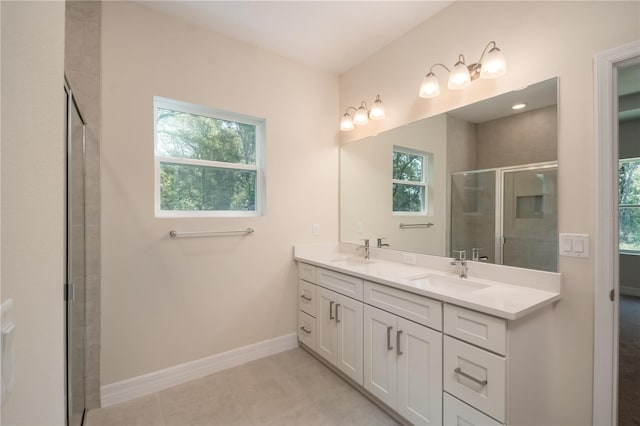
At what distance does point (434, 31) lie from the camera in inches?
84.5

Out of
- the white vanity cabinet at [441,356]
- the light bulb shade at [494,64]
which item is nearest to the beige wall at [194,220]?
the white vanity cabinet at [441,356]

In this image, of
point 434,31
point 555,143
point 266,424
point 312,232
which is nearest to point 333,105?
point 434,31

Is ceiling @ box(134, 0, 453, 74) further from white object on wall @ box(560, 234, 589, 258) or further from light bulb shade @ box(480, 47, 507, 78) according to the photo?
white object on wall @ box(560, 234, 589, 258)

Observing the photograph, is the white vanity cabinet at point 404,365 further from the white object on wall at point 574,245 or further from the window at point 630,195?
the window at point 630,195

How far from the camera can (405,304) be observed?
1688mm

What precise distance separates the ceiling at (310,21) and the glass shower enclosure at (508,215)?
1268 mm

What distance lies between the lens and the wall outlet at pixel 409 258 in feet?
7.47

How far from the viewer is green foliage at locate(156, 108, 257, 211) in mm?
2244

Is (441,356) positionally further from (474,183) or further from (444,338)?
(474,183)

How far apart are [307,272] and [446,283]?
1171 millimetres

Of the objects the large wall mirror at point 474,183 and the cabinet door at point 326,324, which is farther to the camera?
the cabinet door at point 326,324

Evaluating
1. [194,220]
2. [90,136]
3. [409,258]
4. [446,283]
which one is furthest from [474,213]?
[90,136]

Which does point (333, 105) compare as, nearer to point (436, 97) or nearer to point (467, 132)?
point (436, 97)

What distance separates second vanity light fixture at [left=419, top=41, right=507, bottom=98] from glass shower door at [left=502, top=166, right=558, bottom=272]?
61cm
